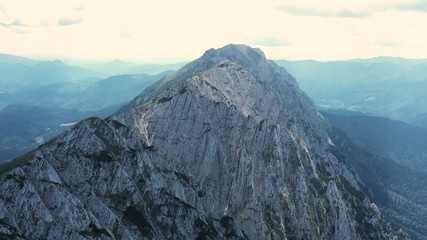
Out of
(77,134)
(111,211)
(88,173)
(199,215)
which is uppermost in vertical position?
(77,134)

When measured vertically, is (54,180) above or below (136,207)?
above

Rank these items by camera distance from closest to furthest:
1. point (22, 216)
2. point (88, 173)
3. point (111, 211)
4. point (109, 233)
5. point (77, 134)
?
point (22, 216)
point (109, 233)
point (111, 211)
point (88, 173)
point (77, 134)

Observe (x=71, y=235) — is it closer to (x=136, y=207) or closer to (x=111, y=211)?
(x=111, y=211)

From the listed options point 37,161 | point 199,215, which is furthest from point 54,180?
point 199,215

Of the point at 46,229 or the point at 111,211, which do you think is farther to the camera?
the point at 111,211

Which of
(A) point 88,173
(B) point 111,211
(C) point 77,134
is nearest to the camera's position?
(B) point 111,211

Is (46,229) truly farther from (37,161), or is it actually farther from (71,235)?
(37,161)

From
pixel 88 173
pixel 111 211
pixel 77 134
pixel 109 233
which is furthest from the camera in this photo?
pixel 77 134

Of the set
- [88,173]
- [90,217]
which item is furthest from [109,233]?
[88,173]

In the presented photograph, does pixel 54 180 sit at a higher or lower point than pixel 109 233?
higher
